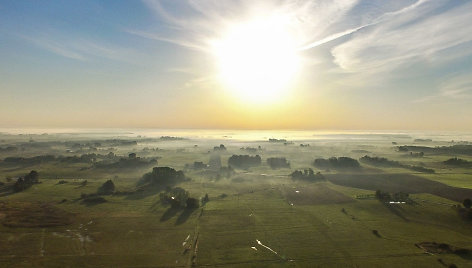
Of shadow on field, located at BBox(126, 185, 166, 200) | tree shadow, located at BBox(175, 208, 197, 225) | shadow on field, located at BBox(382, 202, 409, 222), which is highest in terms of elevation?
shadow on field, located at BBox(382, 202, 409, 222)

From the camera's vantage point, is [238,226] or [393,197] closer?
[238,226]

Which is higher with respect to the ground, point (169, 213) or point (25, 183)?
point (25, 183)

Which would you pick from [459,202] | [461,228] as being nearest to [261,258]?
[461,228]

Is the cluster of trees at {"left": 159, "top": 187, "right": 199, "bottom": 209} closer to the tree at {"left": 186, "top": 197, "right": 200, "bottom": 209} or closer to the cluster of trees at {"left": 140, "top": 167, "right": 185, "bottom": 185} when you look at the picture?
the tree at {"left": 186, "top": 197, "right": 200, "bottom": 209}

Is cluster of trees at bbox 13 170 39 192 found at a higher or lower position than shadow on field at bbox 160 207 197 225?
higher

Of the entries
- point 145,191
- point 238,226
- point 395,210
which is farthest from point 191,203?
point 395,210

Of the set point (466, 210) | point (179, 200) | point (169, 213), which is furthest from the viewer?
point (179, 200)

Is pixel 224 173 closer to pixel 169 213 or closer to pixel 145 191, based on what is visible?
pixel 145 191

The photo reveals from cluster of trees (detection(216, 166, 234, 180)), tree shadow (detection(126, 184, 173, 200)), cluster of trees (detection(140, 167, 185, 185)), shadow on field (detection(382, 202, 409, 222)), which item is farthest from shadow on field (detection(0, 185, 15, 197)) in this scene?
shadow on field (detection(382, 202, 409, 222))

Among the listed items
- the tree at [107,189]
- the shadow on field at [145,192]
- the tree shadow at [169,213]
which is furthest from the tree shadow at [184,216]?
the tree at [107,189]

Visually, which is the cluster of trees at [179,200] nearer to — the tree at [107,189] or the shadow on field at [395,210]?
the tree at [107,189]

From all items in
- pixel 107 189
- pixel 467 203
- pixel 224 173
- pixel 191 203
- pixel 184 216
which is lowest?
pixel 184 216
